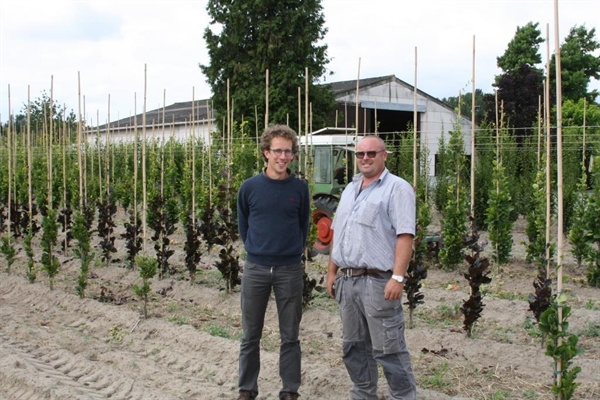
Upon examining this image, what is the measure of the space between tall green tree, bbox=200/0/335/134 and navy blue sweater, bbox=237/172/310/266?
61.5 feet

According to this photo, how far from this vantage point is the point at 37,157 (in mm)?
19594

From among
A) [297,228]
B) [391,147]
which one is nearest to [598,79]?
[391,147]

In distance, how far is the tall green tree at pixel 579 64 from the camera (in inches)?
1387

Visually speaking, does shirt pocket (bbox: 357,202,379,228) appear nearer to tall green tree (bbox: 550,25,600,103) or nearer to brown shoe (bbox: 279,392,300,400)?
brown shoe (bbox: 279,392,300,400)

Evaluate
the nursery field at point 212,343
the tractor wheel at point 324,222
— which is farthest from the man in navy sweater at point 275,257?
the tractor wheel at point 324,222

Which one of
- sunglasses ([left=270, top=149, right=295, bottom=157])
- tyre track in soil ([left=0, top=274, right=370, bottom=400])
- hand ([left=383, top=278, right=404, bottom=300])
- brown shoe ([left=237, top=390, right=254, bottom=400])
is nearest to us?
hand ([left=383, top=278, right=404, bottom=300])

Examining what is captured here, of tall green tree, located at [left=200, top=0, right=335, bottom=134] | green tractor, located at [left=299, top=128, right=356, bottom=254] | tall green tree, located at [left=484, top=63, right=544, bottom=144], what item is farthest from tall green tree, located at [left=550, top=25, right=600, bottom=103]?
green tractor, located at [left=299, top=128, right=356, bottom=254]

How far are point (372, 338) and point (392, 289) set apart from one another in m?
0.33

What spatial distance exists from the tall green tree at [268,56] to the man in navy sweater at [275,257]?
61.5 ft

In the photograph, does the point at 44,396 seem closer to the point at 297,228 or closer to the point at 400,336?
the point at 297,228

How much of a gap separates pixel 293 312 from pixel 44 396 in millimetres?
1892

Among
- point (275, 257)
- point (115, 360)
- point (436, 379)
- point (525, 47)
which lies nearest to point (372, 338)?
point (275, 257)

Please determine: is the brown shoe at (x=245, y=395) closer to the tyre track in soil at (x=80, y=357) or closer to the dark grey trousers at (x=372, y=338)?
the tyre track in soil at (x=80, y=357)

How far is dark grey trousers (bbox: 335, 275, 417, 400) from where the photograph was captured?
12.5ft
